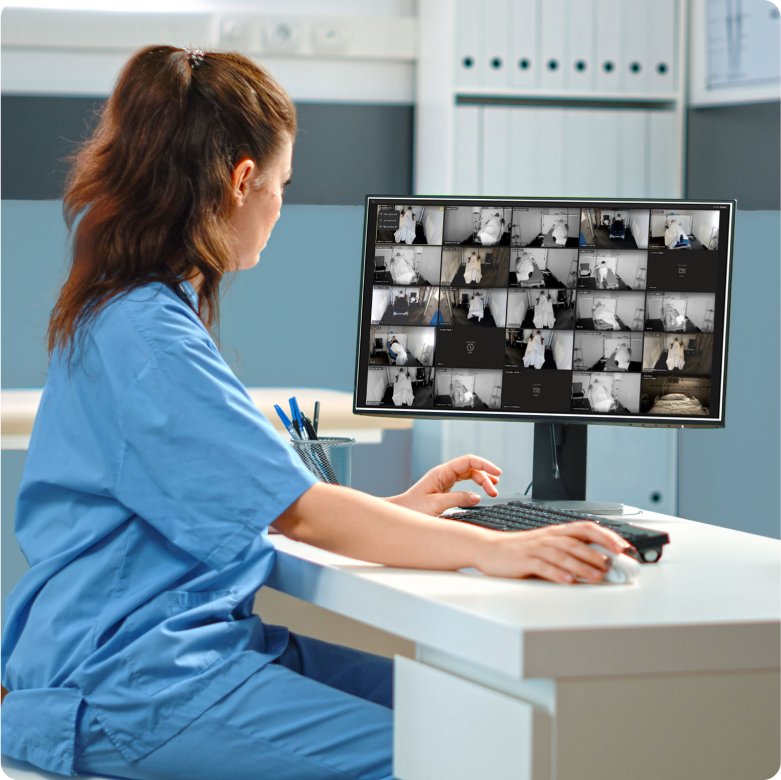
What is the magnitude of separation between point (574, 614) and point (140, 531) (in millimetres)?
448

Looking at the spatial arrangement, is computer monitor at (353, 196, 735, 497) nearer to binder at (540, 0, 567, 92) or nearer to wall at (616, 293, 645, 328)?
wall at (616, 293, 645, 328)

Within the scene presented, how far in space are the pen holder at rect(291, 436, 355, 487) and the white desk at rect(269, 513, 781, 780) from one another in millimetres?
496

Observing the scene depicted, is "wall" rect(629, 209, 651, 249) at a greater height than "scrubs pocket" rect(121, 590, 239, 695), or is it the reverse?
"wall" rect(629, 209, 651, 249)

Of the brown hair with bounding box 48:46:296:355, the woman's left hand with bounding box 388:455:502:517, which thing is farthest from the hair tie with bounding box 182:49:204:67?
the woman's left hand with bounding box 388:455:502:517

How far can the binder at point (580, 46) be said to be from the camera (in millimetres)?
2107

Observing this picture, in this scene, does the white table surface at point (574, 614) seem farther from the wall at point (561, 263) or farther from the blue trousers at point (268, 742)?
the wall at point (561, 263)

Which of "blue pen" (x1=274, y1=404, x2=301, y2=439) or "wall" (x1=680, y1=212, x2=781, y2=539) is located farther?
"wall" (x1=680, y1=212, x2=781, y2=539)

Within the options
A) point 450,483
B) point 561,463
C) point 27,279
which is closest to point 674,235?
point 561,463

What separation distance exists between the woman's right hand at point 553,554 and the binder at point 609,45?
1474 millimetres

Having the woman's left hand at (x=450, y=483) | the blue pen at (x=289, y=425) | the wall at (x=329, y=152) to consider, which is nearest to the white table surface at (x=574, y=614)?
the woman's left hand at (x=450, y=483)

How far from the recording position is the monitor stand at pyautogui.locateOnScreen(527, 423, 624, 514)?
57.0 inches

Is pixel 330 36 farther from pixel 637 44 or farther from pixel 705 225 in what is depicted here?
pixel 705 225

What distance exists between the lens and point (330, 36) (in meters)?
2.28

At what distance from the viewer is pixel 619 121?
7.11 feet
